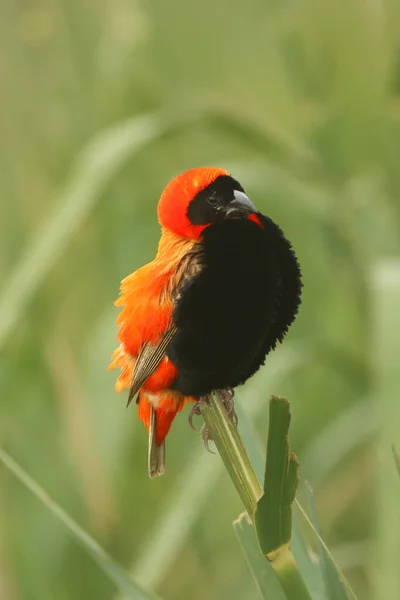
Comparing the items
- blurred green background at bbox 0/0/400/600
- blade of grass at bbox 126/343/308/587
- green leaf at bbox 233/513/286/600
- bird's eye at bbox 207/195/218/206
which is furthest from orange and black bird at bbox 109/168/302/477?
blade of grass at bbox 126/343/308/587

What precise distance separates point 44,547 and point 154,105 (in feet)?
3.78

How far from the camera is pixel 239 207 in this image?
1.75ft

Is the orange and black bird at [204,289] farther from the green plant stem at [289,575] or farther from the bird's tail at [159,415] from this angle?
the green plant stem at [289,575]

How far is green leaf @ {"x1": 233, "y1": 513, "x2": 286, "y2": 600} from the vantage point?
595 mm

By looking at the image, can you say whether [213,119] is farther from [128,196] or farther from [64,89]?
[64,89]

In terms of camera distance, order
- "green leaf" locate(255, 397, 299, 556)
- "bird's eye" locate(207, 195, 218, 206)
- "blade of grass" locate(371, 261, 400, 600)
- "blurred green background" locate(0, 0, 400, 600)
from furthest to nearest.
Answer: "blurred green background" locate(0, 0, 400, 600), "blade of grass" locate(371, 261, 400, 600), "bird's eye" locate(207, 195, 218, 206), "green leaf" locate(255, 397, 299, 556)

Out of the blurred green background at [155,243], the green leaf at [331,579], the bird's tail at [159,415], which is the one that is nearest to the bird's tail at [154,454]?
the bird's tail at [159,415]

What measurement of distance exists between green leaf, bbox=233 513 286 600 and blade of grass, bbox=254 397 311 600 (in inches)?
4.1

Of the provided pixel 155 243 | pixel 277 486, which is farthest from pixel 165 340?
pixel 155 243

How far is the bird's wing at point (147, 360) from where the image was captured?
531mm

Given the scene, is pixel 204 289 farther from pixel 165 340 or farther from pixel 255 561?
pixel 255 561

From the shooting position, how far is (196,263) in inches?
21.2

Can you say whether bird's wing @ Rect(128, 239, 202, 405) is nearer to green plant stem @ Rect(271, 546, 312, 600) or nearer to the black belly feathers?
the black belly feathers

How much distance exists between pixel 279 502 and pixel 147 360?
132 mm
